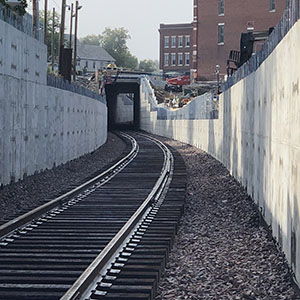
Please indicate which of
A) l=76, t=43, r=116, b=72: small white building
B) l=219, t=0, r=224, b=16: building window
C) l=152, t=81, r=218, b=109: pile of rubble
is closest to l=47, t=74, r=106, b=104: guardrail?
l=152, t=81, r=218, b=109: pile of rubble

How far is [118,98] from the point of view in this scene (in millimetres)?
95562

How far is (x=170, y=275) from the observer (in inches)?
311

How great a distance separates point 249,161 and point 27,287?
26.4 ft

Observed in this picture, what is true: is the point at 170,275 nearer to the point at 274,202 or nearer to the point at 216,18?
the point at 274,202

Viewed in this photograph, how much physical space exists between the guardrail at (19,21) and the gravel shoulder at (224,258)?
23.6 ft

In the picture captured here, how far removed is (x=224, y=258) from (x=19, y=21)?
1217 centimetres

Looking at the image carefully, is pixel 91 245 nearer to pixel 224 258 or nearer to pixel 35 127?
pixel 224 258

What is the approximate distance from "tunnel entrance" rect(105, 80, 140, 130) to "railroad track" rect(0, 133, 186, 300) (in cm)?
→ 6471

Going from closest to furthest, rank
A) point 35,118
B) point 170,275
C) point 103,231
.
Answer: point 170,275, point 103,231, point 35,118

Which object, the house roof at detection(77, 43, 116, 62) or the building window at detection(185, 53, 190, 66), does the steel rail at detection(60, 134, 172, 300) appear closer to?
the building window at detection(185, 53, 190, 66)

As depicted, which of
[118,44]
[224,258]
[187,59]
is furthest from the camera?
[118,44]

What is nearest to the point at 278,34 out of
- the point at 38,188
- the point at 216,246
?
the point at 216,246

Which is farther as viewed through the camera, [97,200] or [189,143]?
[189,143]

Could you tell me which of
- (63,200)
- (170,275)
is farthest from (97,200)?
(170,275)
